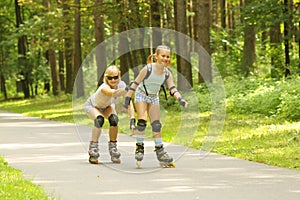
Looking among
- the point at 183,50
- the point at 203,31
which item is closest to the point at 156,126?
the point at 203,31

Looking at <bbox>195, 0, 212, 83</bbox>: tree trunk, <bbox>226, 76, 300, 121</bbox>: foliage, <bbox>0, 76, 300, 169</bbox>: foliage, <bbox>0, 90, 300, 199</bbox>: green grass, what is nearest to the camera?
<bbox>0, 90, 300, 199</bbox>: green grass

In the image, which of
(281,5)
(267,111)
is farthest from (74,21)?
(267,111)

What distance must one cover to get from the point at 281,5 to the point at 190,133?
13.1 metres

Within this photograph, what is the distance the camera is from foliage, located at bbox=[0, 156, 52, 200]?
28.9 feet

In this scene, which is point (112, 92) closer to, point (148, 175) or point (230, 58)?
point (148, 175)

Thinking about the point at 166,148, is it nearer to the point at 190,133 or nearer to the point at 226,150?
the point at 226,150

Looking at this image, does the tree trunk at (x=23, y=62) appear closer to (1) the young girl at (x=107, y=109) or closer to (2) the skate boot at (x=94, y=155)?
(1) the young girl at (x=107, y=109)

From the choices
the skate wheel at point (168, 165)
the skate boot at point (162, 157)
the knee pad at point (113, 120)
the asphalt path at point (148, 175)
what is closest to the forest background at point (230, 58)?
the asphalt path at point (148, 175)

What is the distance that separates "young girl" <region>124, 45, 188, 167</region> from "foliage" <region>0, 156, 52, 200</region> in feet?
6.73

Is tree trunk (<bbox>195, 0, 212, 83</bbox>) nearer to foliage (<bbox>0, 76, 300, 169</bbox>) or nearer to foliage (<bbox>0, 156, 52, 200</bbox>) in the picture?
foliage (<bbox>0, 76, 300, 169</bbox>)

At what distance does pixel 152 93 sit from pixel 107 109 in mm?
1216

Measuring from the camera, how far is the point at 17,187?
9539 mm

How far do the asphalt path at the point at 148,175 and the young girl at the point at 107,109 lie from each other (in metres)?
0.24

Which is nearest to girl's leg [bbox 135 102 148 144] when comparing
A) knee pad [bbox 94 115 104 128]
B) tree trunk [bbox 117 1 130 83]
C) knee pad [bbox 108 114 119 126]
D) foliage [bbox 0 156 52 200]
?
knee pad [bbox 108 114 119 126]
